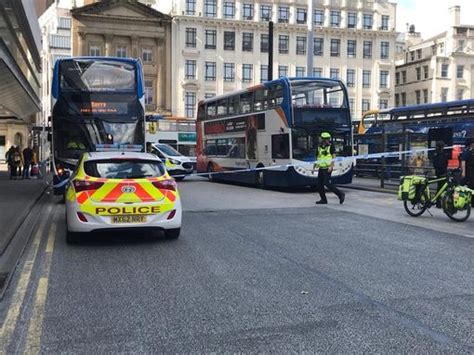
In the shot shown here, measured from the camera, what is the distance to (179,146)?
130 ft

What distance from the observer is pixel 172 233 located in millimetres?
9234

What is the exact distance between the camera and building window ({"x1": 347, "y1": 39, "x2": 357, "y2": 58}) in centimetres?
6544

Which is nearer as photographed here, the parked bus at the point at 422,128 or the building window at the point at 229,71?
the parked bus at the point at 422,128

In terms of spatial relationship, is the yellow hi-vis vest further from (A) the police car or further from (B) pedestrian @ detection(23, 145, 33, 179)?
(B) pedestrian @ detection(23, 145, 33, 179)

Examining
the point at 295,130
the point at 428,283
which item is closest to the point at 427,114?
the point at 295,130

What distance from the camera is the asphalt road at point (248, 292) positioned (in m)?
4.53

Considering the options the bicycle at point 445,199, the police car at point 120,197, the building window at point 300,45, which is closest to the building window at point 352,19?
the building window at point 300,45

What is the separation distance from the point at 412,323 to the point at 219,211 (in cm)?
880

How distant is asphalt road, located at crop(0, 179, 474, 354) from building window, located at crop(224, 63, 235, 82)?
5184 cm

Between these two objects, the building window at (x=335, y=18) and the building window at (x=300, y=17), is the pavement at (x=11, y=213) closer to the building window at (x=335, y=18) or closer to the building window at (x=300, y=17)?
the building window at (x=300, y=17)

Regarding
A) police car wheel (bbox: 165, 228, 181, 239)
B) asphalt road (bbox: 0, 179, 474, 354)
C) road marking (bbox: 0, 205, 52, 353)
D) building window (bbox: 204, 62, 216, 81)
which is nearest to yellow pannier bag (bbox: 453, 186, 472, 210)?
asphalt road (bbox: 0, 179, 474, 354)

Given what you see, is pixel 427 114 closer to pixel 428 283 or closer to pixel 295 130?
pixel 295 130

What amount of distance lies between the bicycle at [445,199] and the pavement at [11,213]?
8.08m

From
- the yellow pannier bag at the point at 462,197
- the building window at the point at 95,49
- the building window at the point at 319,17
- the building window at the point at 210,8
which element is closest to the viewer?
the yellow pannier bag at the point at 462,197
